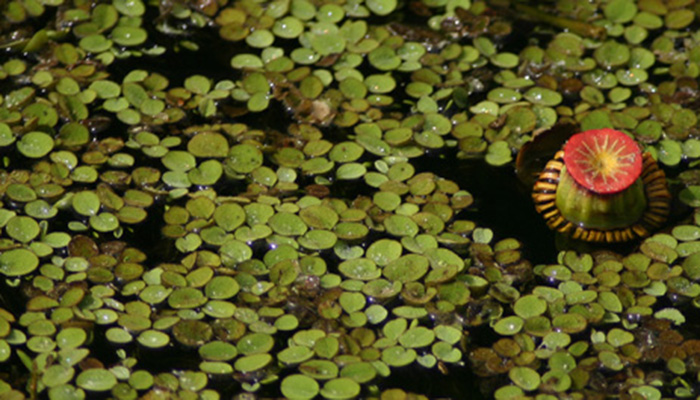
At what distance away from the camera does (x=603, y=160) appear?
2389 mm

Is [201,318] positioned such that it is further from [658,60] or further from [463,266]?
[658,60]

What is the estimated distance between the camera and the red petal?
2354 mm

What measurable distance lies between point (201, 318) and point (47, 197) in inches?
23.6

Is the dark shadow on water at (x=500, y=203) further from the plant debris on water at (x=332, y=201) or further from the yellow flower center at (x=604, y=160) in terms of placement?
the yellow flower center at (x=604, y=160)

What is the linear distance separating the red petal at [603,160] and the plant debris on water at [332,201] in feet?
0.58

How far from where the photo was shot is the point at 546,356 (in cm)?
224

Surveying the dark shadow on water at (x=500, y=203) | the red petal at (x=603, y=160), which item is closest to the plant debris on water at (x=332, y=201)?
the dark shadow on water at (x=500, y=203)

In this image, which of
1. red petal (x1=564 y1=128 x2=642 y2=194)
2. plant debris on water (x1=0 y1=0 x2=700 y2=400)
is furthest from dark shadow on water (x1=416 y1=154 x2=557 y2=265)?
red petal (x1=564 y1=128 x2=642 y2=194)

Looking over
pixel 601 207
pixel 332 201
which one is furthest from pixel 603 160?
pixel 332 201

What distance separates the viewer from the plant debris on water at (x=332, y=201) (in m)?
2.20

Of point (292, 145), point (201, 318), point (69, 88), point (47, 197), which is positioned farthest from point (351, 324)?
point (69, 88)

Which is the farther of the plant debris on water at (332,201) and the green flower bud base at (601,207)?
the green flower bud base at (601,207)

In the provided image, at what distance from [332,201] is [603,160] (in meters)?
0.76

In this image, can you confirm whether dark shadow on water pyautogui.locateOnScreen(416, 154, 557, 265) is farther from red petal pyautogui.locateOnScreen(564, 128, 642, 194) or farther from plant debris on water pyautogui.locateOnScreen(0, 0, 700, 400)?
red petal pyautogui.locateOnScreen(564, 128, 642, 194)
